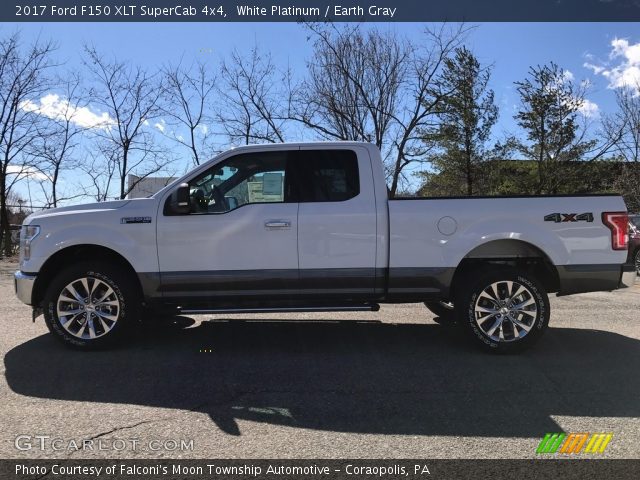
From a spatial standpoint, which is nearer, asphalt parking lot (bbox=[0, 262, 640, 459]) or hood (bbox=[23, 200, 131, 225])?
asphalt parking lot (bbox=[0, 262, 640, 459])

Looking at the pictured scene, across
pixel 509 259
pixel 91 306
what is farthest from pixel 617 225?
pixel 91 306

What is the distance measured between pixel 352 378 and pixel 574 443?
183 centimetres

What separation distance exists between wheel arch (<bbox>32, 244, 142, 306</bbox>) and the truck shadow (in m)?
0.66

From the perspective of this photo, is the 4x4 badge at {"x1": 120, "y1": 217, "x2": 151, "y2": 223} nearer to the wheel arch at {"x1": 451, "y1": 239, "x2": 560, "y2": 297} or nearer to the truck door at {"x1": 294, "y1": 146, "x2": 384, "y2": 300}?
the truck door at {"x1": 294, "y1": 146, "x2": 384, "y2": 300}

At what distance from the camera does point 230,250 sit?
17.2 ft

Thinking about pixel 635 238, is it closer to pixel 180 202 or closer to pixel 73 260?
pixel 180 202

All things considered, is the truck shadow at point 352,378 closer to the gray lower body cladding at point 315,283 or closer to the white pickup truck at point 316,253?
the white pickup truck at point 316,253

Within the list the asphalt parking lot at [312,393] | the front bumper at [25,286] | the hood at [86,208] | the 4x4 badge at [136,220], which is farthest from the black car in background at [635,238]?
the front bumper at [25,286]

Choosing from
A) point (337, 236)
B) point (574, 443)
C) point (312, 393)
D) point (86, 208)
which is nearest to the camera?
point (574, 443)

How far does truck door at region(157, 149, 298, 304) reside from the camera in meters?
5.22

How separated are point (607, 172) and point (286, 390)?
27.7 m

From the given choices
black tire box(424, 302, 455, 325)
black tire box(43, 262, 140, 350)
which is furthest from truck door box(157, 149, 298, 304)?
black tire box(424, 302, 455, 325)

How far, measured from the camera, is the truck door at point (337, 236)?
5.22m

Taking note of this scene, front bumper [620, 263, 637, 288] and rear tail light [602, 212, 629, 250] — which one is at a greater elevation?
rear tail light [602, 212, 629, 250]
